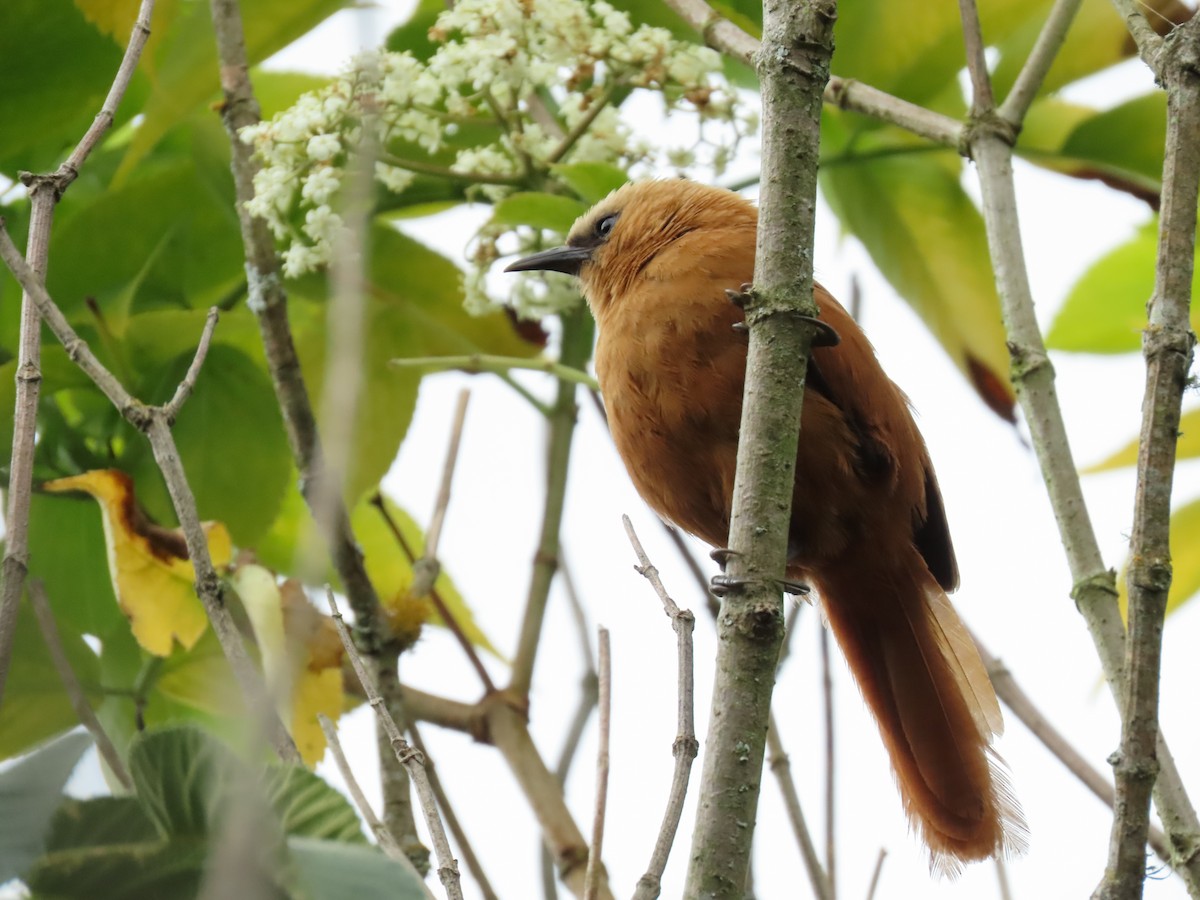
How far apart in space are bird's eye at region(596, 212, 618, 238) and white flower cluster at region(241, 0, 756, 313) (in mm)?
277

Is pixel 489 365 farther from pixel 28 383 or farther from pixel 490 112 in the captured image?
pixel 28 383

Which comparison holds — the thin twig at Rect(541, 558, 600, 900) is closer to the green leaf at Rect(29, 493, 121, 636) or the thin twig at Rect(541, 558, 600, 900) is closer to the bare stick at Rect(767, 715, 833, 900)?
the bare stick at Rect(767, 715, 833, 900)

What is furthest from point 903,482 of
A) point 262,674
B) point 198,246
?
point 198,246

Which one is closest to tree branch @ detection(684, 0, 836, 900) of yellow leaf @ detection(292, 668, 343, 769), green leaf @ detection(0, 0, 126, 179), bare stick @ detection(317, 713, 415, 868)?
bare stick @ detection(317, 713, 415, 868)

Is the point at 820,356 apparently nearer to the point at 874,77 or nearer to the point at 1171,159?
the point at 874,77

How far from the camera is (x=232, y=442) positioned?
3271 millimetres

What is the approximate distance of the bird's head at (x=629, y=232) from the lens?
11.6ft

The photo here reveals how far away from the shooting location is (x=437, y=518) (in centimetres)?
318

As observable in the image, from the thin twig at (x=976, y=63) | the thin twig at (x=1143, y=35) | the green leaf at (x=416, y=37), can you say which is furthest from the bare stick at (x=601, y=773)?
the green leaf at (x=416, y=37)

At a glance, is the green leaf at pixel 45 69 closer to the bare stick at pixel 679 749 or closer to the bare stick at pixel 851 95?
the bare stick at pixel 851 95

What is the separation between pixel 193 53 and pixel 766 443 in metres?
1.71

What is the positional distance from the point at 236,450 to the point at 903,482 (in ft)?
5.00

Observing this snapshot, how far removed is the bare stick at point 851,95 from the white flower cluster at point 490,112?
16 cm

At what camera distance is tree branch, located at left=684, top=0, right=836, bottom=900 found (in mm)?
1710
